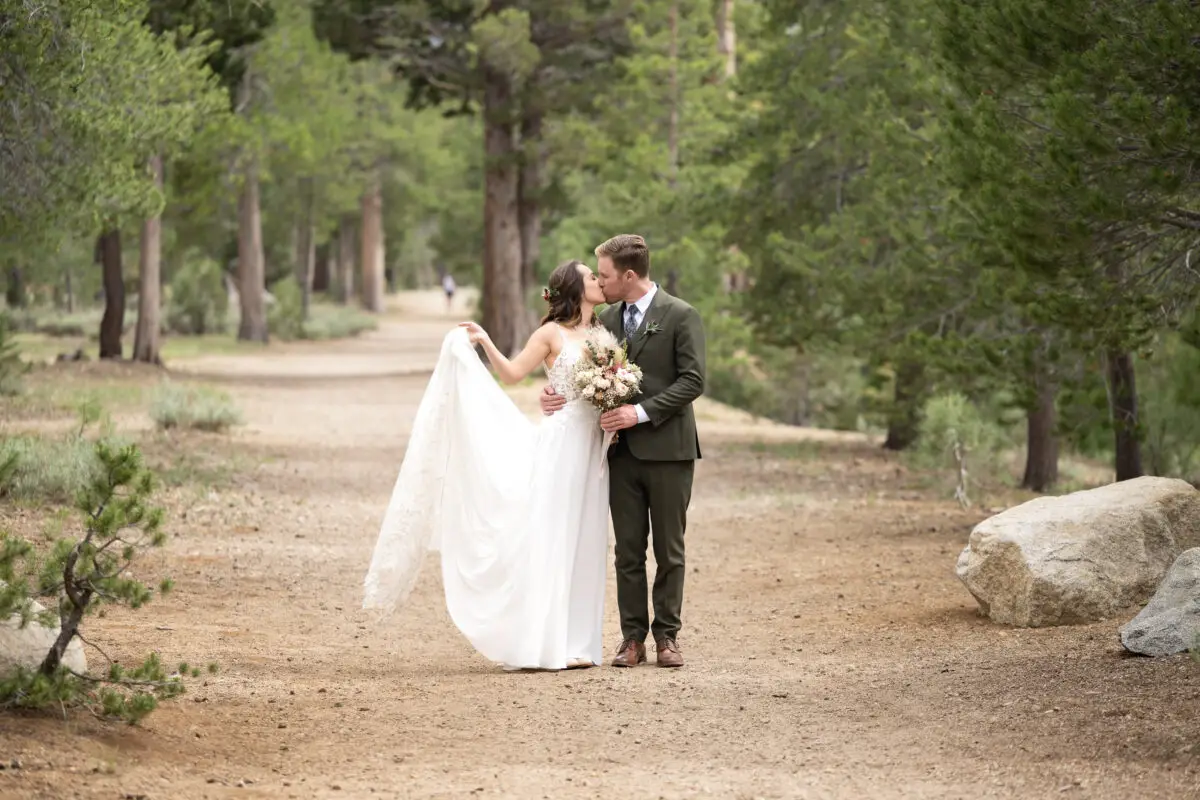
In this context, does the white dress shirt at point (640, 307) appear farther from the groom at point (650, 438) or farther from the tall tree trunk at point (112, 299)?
the tall tree trunk at point (112, 299)

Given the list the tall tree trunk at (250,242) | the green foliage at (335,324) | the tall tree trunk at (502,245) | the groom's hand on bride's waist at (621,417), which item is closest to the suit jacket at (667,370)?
the groom's hand on bride's waist at (621,417)

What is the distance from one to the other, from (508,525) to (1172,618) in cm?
345

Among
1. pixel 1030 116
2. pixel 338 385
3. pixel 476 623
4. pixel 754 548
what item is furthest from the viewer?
pixel 338 385

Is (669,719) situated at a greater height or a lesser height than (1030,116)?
lesser

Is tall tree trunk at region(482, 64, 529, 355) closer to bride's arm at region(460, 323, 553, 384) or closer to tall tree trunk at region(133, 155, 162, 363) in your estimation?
tall tree trunk at region(133, 155, 162, 363)

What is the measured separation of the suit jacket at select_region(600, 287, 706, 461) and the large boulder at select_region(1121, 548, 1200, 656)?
2.44m

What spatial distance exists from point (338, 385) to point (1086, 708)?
2782 centimetres

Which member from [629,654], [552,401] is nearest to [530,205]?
[552,401]

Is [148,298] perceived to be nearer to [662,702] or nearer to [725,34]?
[725,34]

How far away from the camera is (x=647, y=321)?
358 inches

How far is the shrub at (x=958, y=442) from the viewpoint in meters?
19.7

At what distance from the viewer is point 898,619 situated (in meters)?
11.0

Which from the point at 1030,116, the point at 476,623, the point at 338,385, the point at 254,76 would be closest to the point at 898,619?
the point at 476,623

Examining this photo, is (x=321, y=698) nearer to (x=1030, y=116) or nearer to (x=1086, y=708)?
(x=1086, y=708)
